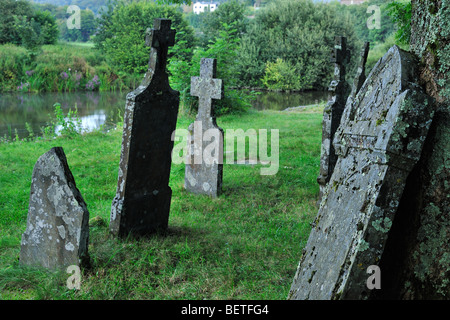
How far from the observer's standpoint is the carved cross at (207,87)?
734 cm

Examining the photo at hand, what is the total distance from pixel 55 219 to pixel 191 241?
160cm

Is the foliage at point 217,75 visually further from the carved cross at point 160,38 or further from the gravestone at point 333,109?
the carved cross at point 160,38

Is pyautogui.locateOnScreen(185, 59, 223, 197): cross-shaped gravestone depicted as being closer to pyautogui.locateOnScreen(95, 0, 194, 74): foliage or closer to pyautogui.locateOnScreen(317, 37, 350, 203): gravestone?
pyautogui.locateOnScreen(317, 37, 350, 203): gravestone

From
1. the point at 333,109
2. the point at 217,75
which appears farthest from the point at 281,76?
the point at 333,109

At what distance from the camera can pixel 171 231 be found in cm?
557

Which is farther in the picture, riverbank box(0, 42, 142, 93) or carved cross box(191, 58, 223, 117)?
riverbank box(0, 42, 142, 93)

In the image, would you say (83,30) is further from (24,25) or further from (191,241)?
(191,241)

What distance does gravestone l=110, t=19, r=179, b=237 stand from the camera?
5.07 metres

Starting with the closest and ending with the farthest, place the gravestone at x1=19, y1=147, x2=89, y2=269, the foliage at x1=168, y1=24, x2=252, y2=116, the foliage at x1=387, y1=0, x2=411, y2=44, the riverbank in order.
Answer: the gravestone at x1=19, y1=147, x2=89, y2=269 → the foliage at x1=387, y1=0, x2=411, y2=44 → the foliage at x1=168, y1=24, x2=252, y2=116 → the riverbank

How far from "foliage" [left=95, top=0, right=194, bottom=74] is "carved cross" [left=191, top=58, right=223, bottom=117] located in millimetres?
25038

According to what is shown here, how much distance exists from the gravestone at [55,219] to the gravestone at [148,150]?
0.96 metres

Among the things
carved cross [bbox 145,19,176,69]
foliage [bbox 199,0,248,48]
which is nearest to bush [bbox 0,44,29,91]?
foliage [bbox 199,0,248,48]

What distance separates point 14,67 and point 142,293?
26.1 meters

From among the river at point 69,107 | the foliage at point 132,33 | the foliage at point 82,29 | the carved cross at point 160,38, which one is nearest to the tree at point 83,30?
the foliage at point 82,29
